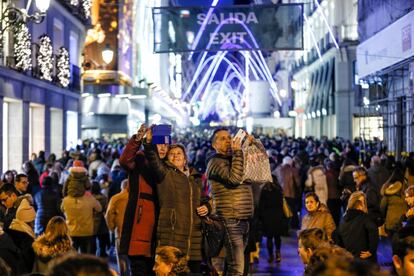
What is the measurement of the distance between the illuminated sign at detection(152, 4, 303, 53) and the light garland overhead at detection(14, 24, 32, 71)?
5257 mm

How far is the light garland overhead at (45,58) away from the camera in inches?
955

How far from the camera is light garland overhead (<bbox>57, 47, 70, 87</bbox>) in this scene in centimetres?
2738

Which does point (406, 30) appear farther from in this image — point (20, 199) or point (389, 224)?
point (20, 199)

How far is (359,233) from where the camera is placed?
9172 mm

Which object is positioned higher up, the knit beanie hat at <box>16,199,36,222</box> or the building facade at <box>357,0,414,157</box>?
the building facade at <box>357,0,414,157</box>

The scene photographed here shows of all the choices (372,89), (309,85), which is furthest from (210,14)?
(309,85)

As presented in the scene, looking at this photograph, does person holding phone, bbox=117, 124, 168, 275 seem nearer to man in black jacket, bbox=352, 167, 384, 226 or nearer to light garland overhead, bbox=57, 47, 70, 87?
man in black jacket, bbox=352, 167, 384, 226

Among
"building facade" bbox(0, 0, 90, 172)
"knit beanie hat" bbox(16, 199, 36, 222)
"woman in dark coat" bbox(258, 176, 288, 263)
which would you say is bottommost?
"woman in dark coat" bbox(258, 176, 288, 263)

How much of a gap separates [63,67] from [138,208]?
819 inches

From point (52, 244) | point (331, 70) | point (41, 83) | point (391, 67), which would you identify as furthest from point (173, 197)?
point (331, 70)

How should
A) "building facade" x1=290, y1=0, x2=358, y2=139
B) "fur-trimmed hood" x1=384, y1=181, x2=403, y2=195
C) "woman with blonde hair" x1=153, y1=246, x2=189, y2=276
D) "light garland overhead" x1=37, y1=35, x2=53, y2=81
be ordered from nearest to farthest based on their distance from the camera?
"woman with blonde hair" x1=153, y1=246, x2=189, y2=276 → "fur-trimmed hood" x1=384, y1=181, x2=403, y2=195 → "light garland overhead" x1=37, y1=35, x2=53, y2=81 → "building facade" x1=290, y1=0, x2=358, y2=139

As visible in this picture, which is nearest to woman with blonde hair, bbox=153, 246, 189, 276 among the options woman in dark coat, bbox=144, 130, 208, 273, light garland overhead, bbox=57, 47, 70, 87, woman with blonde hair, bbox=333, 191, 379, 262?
woman in dark coat, bbox=144, 130, 208, 273

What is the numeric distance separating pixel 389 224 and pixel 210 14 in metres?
5.88

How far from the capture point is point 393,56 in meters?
24.0
